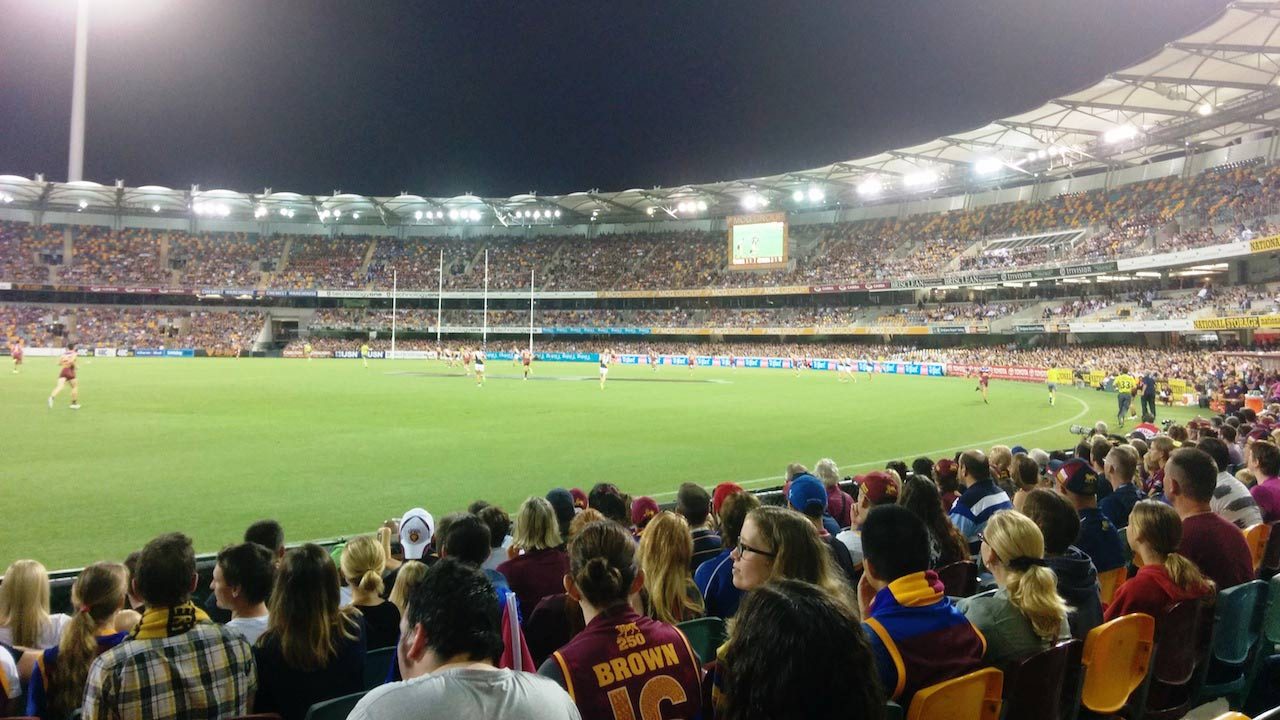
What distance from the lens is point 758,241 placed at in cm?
6594

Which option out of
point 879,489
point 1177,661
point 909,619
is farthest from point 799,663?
point 879,489

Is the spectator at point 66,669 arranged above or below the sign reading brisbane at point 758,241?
below

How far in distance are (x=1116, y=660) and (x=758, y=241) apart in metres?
63.7

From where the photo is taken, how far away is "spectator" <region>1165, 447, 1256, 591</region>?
17.1 ft

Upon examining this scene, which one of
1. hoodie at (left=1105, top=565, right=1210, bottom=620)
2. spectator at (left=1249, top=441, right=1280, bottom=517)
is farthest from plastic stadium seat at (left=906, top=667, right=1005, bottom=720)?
spectator at (left=1249, top=441, right=1280, bottom=517)

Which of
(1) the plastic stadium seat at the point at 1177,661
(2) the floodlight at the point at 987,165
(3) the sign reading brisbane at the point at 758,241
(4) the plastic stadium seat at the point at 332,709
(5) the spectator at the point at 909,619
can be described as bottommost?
(1) the plastic stadium seat at the point at 1177,661

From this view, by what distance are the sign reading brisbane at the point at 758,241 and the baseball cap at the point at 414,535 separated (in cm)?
6091

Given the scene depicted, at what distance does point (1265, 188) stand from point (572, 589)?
5621 centimetres

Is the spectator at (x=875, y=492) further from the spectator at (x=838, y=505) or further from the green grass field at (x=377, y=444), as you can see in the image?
the green grass field at (x=377, y=444)

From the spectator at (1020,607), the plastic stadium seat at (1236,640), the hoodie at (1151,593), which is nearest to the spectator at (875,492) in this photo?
the hoodie at (1151,593)

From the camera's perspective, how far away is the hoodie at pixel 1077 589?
4.36 meters

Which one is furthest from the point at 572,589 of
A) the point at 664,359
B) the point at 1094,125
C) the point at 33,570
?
Result: the point at 664,359

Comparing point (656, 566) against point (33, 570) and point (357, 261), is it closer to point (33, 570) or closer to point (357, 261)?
point (33, 570)

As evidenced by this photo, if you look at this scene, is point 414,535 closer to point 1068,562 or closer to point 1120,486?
point 1068,562
